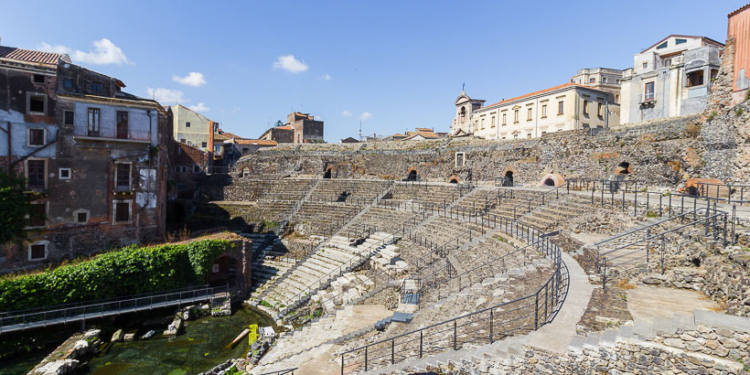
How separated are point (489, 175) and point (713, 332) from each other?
73.6ft

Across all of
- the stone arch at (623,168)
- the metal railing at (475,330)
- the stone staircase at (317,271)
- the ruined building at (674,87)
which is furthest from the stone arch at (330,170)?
the metal railing at (475,330)

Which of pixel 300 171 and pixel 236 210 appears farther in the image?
pixel 300 171

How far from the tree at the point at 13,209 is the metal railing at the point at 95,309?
21.2ft

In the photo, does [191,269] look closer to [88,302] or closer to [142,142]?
[88,302]

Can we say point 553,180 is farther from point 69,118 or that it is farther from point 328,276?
point 69,118

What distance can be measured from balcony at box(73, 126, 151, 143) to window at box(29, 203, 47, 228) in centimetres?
404

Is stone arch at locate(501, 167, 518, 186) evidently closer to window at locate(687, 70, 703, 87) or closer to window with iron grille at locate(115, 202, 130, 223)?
window at locate(687, 70, 703, 87)

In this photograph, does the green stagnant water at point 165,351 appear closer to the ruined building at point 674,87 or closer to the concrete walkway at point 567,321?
the concrete walkway at point 567,321

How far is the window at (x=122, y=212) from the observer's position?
2138 centimetres

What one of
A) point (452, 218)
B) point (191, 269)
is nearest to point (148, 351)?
point (191, 269)

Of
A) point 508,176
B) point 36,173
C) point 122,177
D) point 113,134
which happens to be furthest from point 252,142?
point 508,176

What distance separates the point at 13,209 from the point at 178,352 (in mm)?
12287

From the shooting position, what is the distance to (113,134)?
20.9 metres

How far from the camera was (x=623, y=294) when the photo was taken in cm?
843
